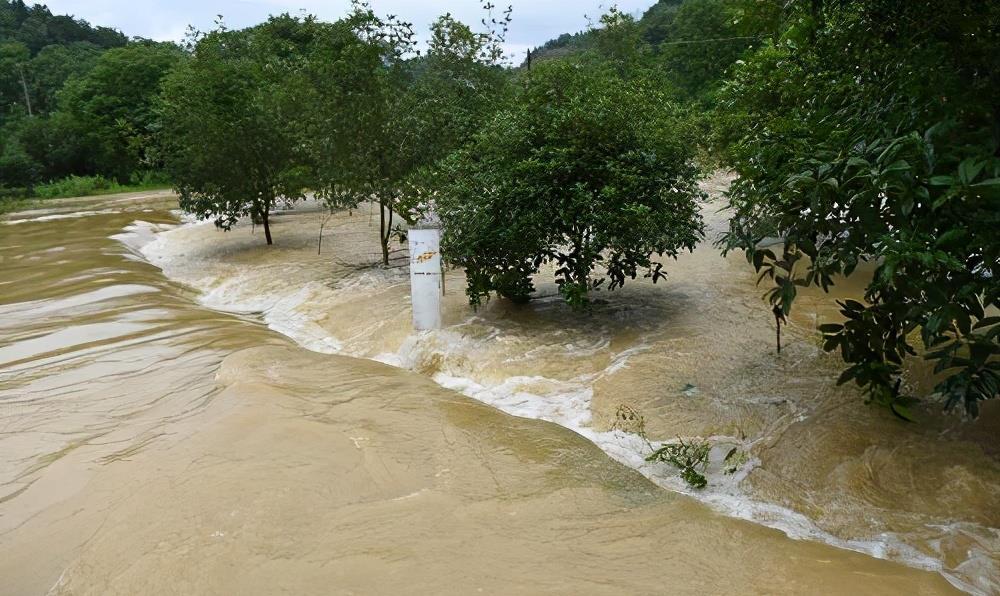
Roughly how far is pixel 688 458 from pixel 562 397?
199cm

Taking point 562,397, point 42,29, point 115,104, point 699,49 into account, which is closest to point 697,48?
point 699,49

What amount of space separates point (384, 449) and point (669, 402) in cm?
260

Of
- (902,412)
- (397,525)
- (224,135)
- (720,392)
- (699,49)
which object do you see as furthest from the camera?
(699,49)

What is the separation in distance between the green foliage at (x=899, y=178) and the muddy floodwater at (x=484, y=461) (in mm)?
854

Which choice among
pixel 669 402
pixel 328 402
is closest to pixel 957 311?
pixel 669 402

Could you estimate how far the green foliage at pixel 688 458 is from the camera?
218 inches

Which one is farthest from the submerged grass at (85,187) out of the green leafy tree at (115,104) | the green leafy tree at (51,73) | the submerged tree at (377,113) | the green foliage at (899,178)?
the green foliage at (899,178)

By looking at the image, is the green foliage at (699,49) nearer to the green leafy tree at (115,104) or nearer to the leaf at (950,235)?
the leaf at (950,235)

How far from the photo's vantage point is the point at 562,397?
753 centimetres

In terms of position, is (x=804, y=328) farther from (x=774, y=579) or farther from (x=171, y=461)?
(x=171, y=461)

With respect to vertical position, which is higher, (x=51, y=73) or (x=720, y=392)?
Answer: (x=51, y=73)

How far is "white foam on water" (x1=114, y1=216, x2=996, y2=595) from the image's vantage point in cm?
465

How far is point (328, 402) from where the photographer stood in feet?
24.8

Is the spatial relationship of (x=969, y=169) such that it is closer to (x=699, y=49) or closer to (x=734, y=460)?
(x=734, y=460)
